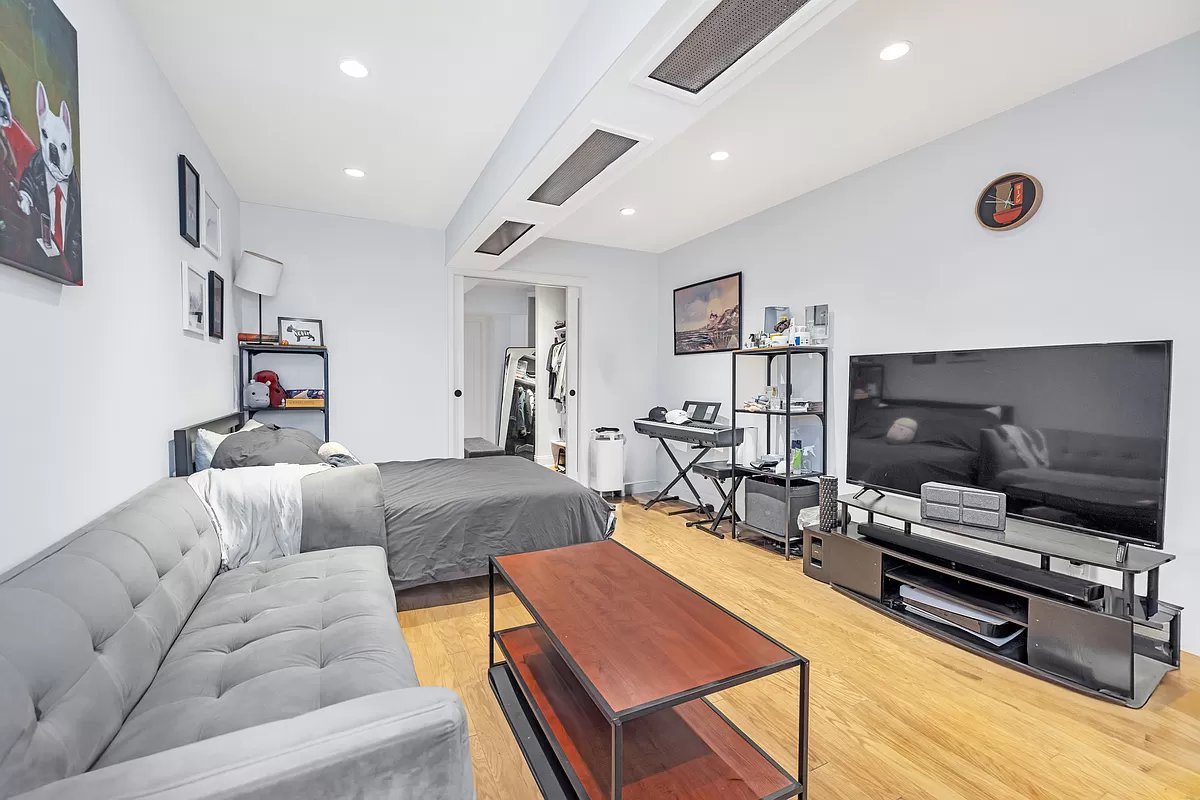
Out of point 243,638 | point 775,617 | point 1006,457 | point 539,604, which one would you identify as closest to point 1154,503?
point 1006,457

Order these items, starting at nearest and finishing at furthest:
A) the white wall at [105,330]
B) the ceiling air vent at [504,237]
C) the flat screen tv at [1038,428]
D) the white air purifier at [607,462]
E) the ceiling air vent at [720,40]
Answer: the white wall at [105,330] < the ceiling air vent at [720,40] < the flat screen tv at [1038,428] < the ceiling air vent at [504,237] < the white air purifier at [607,462]

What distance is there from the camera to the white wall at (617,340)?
5055 mm

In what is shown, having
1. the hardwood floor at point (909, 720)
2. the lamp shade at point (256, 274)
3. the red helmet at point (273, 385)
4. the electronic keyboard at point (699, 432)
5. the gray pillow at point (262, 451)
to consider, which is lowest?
the hardwood floor at point (909, 720)

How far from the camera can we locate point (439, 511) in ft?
8.32

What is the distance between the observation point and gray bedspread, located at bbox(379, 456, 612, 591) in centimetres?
249

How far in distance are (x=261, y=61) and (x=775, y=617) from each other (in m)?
3.40

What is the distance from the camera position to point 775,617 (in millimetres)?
2549

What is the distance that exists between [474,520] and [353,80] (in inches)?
82.6

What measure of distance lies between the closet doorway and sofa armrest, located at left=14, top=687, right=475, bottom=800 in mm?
4263

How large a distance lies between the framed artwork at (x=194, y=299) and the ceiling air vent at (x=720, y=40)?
233 cm

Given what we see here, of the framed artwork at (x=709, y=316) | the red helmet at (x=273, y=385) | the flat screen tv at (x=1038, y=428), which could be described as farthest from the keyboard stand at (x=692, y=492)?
the red helmet at (x=273, y=385)

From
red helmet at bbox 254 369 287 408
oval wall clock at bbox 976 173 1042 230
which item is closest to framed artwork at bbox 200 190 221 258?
red helmet at bbox 254 369 287 408

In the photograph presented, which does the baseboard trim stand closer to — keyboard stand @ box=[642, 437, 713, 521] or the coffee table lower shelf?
keyboard stand @ box=[642, 437, 713, 521]

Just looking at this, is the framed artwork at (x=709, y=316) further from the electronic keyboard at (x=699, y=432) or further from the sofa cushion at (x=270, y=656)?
the sofa cushion at (x=270, y=656)
